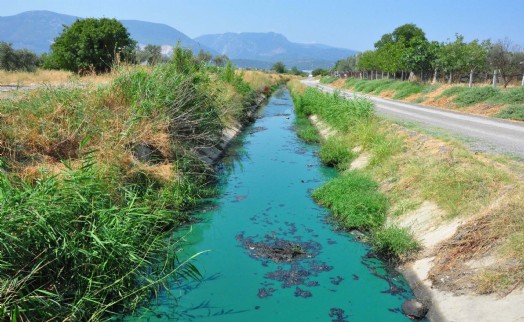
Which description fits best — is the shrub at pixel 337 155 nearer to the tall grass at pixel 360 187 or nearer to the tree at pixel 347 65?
the tall grass at pixel 360 187

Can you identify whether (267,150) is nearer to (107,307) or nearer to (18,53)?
(107,307)

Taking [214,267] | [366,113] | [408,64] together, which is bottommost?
[214,267]

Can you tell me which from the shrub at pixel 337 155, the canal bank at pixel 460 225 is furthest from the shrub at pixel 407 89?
the canal bank at pixel 460 225

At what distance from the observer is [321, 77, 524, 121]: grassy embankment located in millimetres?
19461

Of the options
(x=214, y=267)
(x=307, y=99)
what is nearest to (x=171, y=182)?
(x=214, y=267)

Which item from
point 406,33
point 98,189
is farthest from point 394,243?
point 406,33

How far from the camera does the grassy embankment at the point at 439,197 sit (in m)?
5.83

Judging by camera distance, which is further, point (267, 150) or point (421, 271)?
point (267, 150)

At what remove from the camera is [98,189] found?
6.28 m

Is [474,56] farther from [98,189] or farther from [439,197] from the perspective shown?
[98,189]

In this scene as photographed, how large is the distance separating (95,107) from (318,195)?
5.67 metres

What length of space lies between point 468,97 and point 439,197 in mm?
18084

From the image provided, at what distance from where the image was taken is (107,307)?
5.27 m

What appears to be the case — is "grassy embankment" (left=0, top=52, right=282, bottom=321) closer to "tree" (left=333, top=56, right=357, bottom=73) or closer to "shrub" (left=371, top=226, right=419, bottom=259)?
"shrub" (left=371, top=226, right=419, bottom=259)
